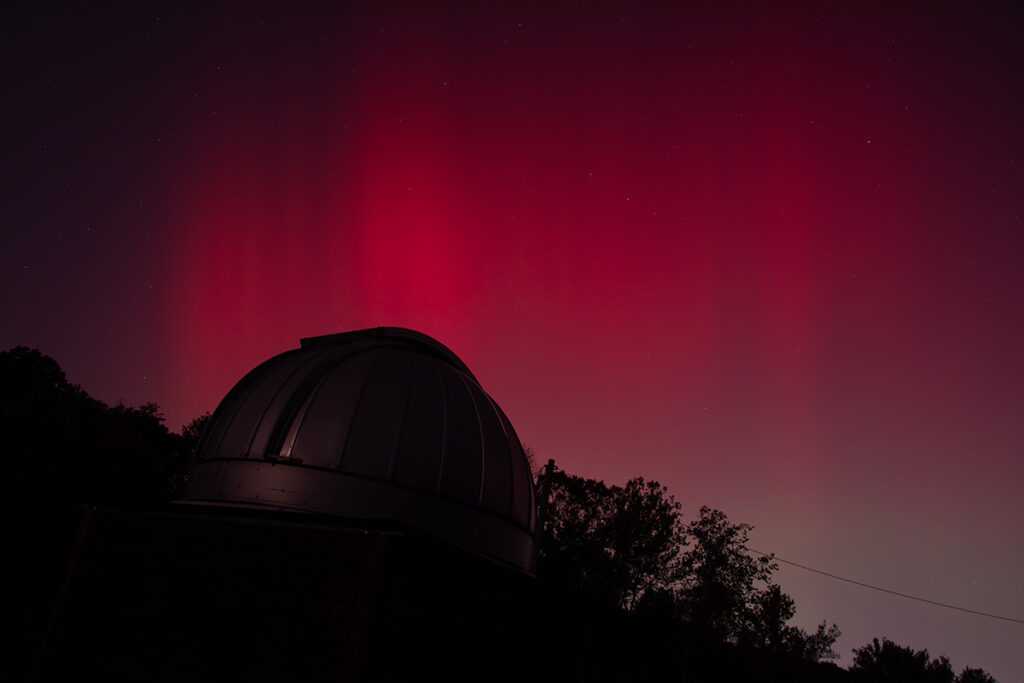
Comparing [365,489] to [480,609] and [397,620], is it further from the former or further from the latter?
[480,609]

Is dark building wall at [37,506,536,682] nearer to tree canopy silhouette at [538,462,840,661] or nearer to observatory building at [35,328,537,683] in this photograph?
observatory building at [35,328,537,683]

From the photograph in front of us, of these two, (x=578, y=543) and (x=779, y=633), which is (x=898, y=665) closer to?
(x=779, y=633)

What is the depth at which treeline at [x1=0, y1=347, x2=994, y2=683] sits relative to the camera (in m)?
23.6

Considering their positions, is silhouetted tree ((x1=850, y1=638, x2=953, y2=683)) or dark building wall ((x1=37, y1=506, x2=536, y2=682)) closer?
dark building wall ((x1=37, y1=506, x2=536, y2=682))

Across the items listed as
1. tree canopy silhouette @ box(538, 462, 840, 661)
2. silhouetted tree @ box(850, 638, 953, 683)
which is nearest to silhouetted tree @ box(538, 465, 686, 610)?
tree canopy silhouette @ box(538, 462, 840, 661)

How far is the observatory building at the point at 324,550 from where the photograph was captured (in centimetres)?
691

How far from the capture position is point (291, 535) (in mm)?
7289

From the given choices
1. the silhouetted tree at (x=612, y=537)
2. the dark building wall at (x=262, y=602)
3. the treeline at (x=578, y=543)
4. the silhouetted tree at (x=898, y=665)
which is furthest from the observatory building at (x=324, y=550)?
the silhouetted tree at (x=898, y=665)

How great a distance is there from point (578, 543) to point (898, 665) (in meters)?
54.4

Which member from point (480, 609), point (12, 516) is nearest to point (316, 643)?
point (480, 609)

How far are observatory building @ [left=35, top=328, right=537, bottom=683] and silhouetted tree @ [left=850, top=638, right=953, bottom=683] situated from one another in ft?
231

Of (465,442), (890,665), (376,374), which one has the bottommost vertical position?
(890,665)

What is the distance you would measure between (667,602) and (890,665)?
1939 inches

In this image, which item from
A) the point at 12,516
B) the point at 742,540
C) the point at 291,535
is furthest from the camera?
the point at 742,540
